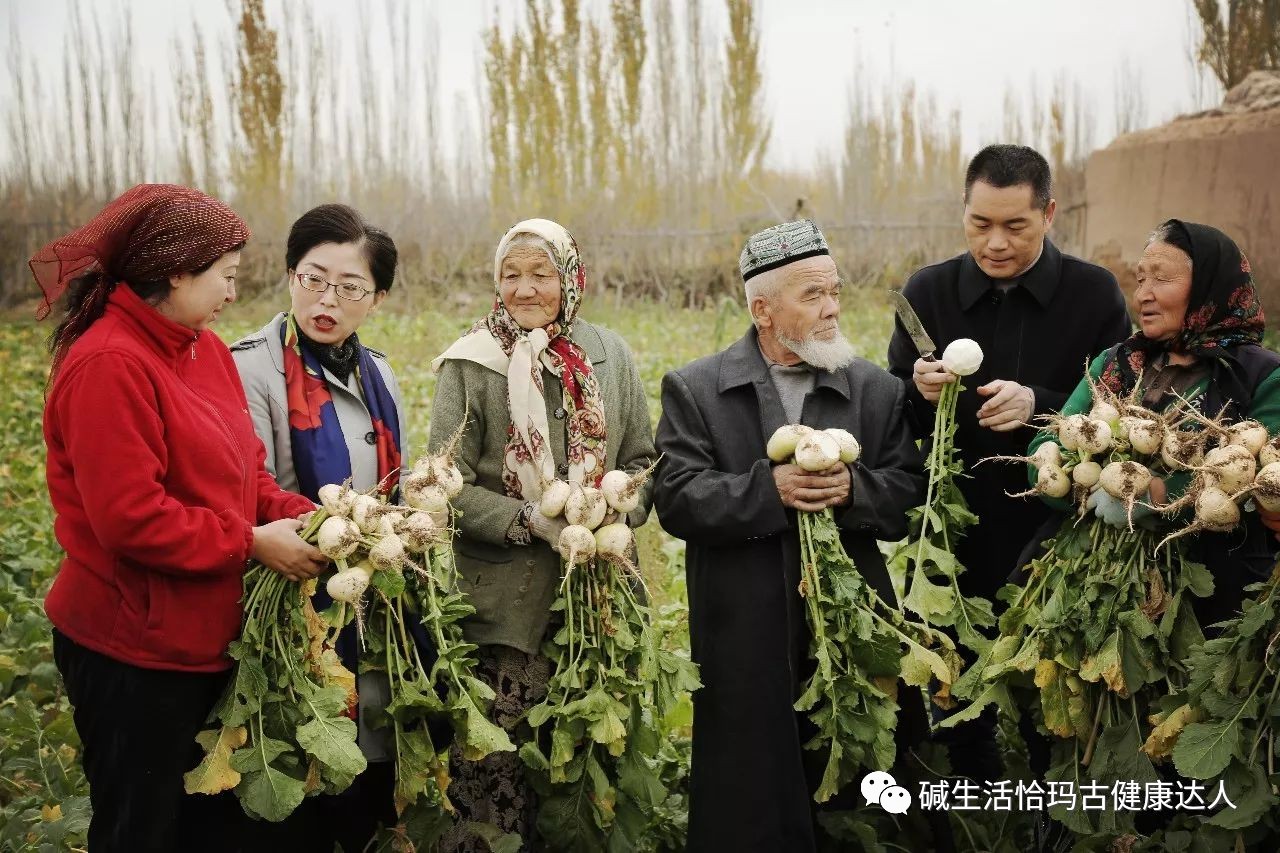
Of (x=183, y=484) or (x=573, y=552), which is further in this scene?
(x=573, y=552)

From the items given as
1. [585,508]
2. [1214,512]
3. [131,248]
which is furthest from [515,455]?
[1214,512]

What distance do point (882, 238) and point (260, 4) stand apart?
9519 mm

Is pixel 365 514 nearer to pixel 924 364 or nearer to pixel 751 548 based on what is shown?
pixel 751 548

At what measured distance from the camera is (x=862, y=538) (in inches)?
121

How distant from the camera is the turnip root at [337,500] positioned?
2617 mm

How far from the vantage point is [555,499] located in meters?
2.84

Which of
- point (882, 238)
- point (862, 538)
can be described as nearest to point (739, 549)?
point (862, 538)

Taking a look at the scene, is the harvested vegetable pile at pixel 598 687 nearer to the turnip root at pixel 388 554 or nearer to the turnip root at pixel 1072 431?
the turnip root at pixel 388 554

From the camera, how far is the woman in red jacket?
238cm

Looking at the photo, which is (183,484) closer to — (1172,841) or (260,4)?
(1172,841)

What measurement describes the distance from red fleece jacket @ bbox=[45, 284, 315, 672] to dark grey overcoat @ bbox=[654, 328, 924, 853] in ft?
3.83

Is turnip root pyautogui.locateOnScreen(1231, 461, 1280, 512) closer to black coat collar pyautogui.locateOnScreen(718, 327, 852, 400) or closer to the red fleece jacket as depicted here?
black coat collar pyautogui.locateOnScreen(718, 327, 852, 400)

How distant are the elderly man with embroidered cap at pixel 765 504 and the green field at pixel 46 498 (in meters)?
1.90

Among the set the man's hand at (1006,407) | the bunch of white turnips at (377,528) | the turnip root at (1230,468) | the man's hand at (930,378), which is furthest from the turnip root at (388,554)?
Result: the turnip root at (1230,468)
